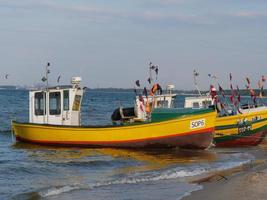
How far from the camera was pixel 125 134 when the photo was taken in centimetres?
2053

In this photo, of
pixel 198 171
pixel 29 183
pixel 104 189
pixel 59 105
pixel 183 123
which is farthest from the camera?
pixel 59 105

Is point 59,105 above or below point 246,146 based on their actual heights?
above

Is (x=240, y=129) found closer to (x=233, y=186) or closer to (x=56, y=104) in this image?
(x=56, y=104)

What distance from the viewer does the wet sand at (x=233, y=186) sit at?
1060 cm

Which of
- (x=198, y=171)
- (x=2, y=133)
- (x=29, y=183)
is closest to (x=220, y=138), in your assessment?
(x=198, y=171)

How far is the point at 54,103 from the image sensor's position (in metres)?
22.6

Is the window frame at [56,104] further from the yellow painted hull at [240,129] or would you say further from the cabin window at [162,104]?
the yellow painted hull at [240,129]

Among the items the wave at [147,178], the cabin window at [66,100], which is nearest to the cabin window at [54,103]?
the cabin window at [66,100]

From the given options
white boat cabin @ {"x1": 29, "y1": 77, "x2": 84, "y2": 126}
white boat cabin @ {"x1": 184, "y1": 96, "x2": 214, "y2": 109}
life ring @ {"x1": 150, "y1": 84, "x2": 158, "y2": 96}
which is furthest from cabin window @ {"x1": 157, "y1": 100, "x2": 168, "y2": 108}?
white boat cabin @ {"x1": 29, "y1": 77, "x2": 84, "y2": 126}

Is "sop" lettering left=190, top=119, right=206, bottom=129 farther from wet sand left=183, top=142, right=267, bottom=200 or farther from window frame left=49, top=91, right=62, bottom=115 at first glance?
wet sand left=183, top=142, right=267, bottom=200

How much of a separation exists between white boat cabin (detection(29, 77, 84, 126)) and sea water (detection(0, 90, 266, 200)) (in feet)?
4.48

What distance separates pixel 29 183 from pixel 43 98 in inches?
359

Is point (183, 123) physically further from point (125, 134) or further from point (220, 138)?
point (220, 138)

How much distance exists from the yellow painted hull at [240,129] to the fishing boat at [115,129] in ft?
8.48
